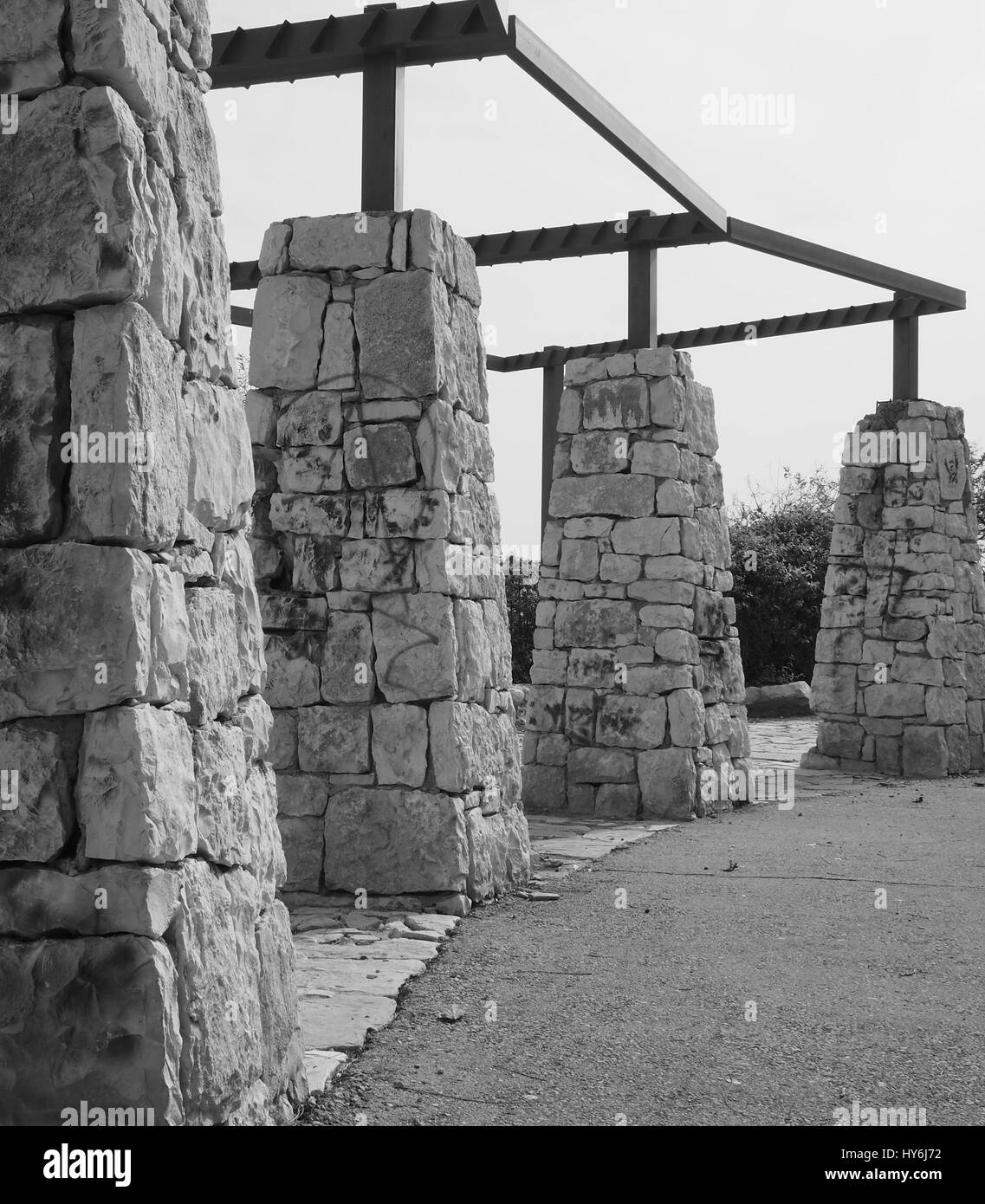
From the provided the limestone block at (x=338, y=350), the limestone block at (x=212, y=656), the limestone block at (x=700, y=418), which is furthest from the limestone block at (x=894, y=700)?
the limestone block at (x=212, y=656)

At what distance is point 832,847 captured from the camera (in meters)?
7.87

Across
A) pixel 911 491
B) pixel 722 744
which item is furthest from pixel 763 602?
pixel 722 744

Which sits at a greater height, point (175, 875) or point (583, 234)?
point (583, 234)

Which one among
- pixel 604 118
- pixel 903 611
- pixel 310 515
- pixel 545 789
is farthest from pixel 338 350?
pixel 903 611

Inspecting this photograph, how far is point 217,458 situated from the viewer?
3359 millimetres

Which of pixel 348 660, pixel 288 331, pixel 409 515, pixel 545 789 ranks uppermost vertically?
pixel 288 331

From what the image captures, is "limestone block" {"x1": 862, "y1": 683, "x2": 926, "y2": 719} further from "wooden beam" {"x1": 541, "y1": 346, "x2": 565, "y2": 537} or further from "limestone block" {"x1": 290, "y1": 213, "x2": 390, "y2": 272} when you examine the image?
"limestone block" {"x1": 290, "y1": 213, "x2": 390, "y2": 272}

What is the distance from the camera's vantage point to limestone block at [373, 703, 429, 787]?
6078 millimetres

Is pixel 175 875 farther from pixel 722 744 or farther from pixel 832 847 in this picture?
pixel 722 744

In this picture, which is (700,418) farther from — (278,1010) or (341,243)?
(278,1010)

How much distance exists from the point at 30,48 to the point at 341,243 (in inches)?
136

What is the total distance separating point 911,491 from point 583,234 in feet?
16.5

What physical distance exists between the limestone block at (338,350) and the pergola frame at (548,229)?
55 centimetres
